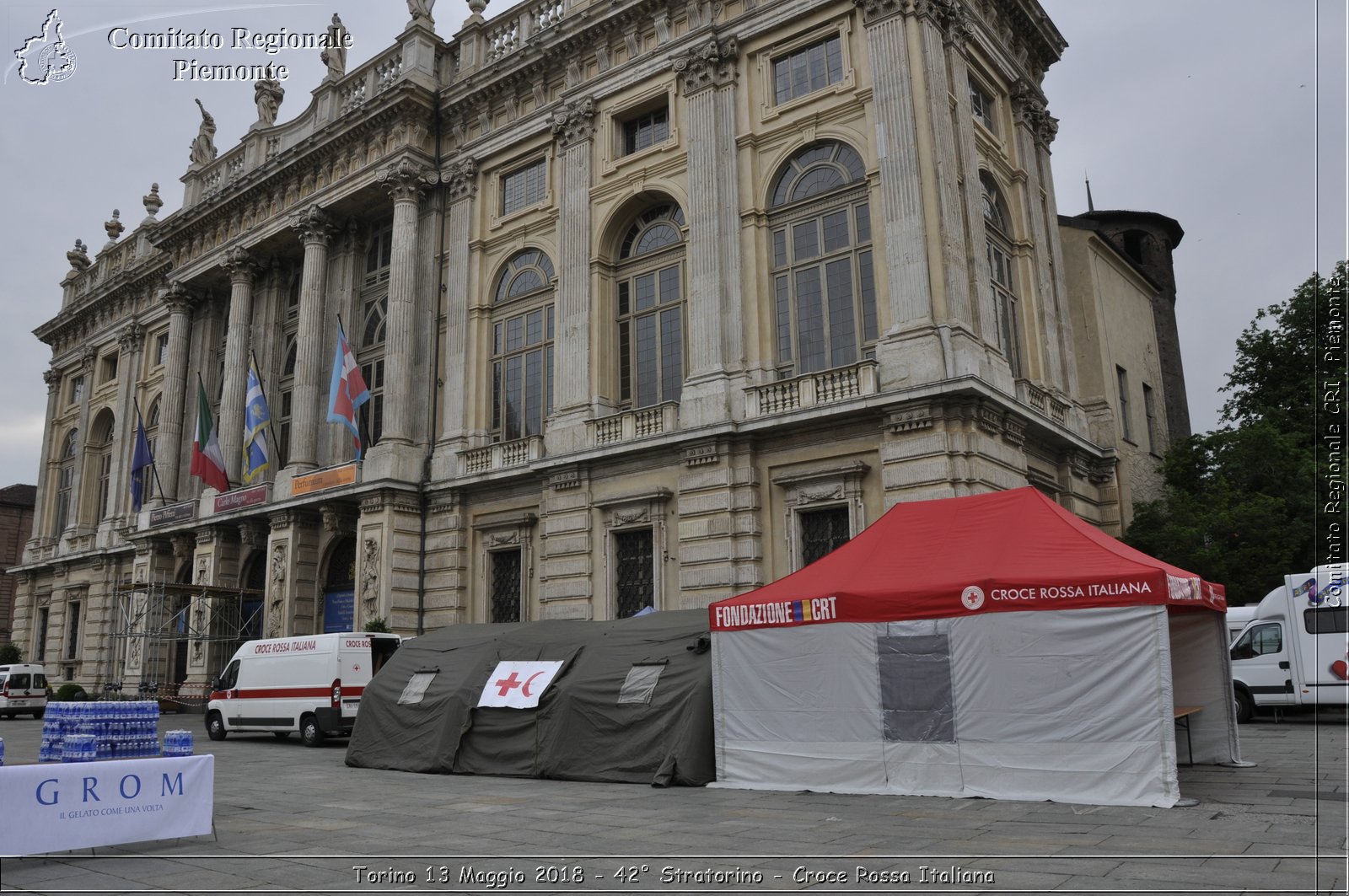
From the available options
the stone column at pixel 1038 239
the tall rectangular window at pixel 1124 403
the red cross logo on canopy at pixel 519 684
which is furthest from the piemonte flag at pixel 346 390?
the tall rectangular window at pixel 1124 403

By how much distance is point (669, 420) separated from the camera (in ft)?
76.4

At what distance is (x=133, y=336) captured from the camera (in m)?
44.1

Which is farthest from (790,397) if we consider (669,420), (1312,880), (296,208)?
(296,208)

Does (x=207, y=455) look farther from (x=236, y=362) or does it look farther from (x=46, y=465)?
(x=46, y=465)

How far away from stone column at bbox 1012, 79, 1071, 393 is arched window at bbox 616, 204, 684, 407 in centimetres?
871

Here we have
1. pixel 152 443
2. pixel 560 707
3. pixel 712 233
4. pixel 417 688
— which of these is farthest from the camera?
pixel 152 443

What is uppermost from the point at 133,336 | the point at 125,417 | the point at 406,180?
the point at 406,180

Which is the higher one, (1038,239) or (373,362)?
(1038,239)

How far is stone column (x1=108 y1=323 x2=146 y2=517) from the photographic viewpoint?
140 feet

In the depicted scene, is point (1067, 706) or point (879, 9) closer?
point (1067, 706)

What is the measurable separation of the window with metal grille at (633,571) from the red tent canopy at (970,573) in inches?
384

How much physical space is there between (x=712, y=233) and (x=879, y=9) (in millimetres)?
6009

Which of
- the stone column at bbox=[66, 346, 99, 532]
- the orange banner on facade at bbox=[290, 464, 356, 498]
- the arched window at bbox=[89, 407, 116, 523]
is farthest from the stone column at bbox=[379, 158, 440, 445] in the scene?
the stone column at bbox=[66, 346, 99, 532]

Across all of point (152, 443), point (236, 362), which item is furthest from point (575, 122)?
point (152, 443)
